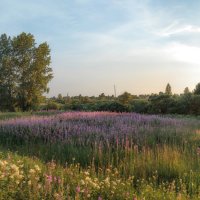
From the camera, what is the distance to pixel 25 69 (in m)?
43.0

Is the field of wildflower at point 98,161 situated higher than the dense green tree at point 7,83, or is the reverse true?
the dense green tree at point 7,83

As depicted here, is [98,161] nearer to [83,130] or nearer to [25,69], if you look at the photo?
[83,130]

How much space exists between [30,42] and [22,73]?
4190mm

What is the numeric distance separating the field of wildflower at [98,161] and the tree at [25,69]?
27.5 metres

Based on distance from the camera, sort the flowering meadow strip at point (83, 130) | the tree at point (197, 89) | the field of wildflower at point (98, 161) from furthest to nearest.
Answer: the tree at point (197, 89) → the flowering meadow strip at point (83, 130) → the field of wildflower at point (98, 161)

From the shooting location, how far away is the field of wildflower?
5.27 meters

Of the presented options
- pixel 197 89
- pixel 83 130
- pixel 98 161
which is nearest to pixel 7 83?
pixel 197 89

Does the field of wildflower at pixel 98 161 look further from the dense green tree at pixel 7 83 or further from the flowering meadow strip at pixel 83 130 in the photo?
the dense green tree at pixel 7 83

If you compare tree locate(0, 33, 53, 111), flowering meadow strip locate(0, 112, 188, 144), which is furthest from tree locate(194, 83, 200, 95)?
tree locate(0, 33, 53, 111)

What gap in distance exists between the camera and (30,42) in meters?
44.1

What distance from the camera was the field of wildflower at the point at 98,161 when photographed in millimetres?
5273

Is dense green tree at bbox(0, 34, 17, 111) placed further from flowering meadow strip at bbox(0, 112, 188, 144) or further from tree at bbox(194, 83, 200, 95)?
flowering meadow strip at bbox(0, 112, 188, 144)

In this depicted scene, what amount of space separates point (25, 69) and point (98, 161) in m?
36.2

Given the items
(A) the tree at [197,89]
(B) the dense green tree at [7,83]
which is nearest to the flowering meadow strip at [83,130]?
(A) the tree at [197,89]
